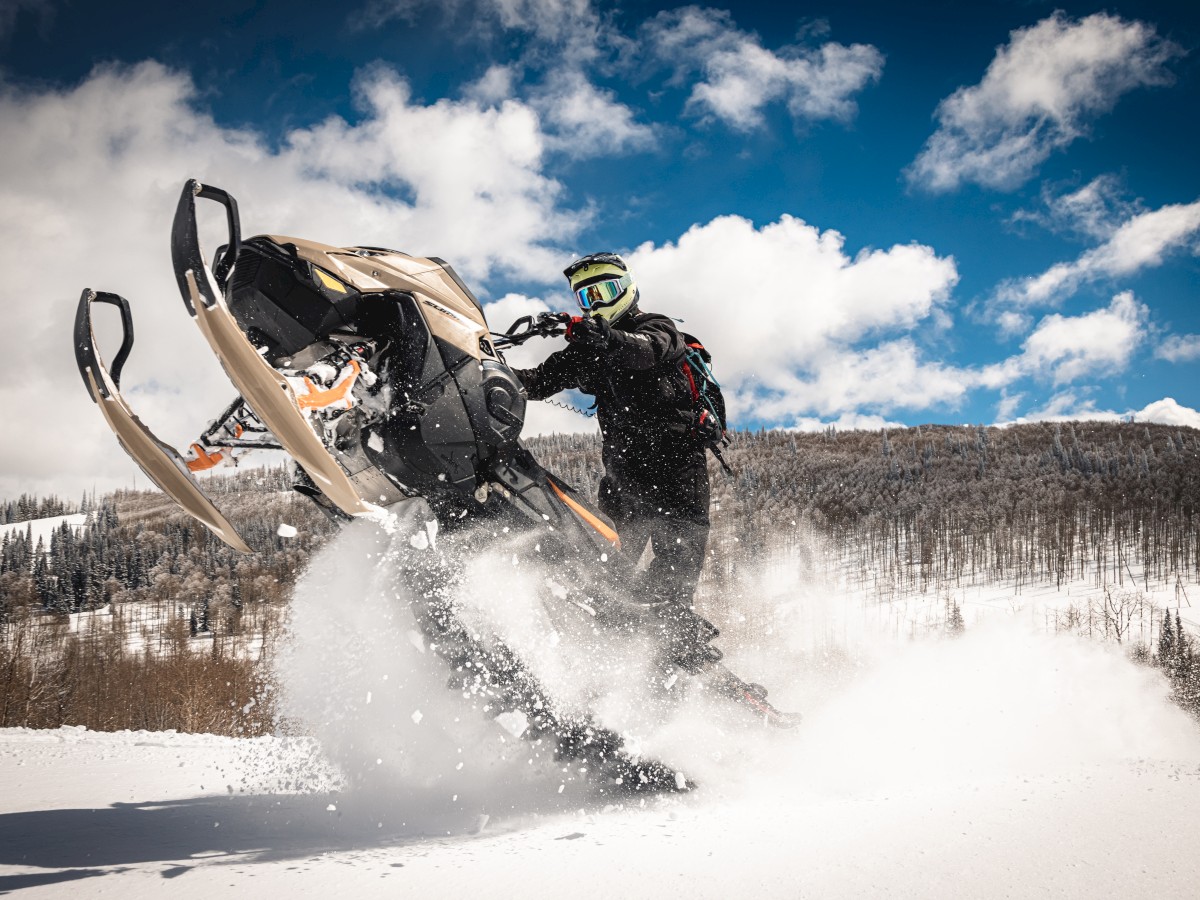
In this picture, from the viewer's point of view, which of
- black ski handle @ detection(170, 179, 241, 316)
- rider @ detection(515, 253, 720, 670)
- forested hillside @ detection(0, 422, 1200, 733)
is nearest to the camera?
black ski handle @ detection(170, 179, 241, 316)

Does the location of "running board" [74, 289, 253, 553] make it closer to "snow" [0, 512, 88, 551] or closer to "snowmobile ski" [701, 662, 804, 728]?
"snowmobile ski" [701, 662, 804, 728]

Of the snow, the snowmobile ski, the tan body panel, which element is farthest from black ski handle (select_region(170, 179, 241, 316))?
the snow

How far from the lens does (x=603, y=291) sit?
421cm

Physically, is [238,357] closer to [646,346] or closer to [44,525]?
[646,346]

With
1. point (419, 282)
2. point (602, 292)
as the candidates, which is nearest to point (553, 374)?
point (602, 292)

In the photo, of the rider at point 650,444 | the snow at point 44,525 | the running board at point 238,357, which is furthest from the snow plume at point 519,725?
the snow at point 44,525

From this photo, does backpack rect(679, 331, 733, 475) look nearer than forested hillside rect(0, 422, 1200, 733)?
Yes

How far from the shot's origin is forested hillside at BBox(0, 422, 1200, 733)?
14.0 metres

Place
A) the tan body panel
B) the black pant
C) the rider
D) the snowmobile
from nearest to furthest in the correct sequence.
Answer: the snowmobile, the tan body panel, the rider, the black pant

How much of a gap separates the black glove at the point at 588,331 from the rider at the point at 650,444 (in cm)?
70

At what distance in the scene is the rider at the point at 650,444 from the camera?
4.18 m

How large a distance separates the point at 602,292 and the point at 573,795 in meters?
2.97

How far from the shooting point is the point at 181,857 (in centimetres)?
256

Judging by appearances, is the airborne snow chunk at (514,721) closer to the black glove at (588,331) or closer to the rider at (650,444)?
the rider at (650,444)
